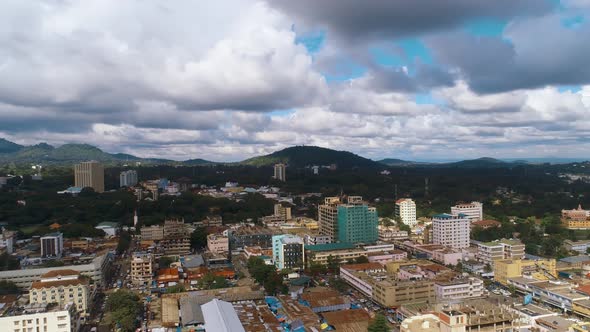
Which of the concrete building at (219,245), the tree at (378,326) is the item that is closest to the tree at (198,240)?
the concrete building at (219,245)

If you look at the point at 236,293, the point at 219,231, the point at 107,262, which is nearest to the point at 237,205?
the point at 219,231

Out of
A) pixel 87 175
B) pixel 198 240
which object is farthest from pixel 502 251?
pixel 87 175

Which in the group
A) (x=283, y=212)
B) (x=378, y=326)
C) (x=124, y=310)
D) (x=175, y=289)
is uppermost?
(x=283, y=212)

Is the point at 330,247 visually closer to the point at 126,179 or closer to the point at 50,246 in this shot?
the point at 50,246

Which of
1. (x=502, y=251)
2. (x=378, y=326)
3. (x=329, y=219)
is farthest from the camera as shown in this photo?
(x=329, y=219)

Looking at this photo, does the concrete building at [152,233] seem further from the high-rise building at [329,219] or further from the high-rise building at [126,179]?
the high-rise building at [126,179]
